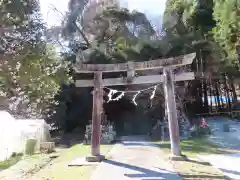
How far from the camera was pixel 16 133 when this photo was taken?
11.8 metres

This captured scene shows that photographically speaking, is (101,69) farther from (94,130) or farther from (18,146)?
(18,146)

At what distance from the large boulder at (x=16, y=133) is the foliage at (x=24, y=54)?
6034mm

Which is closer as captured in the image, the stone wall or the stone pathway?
the stone pathway

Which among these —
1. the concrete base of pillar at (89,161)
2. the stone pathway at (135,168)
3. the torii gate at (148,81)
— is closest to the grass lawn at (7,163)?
the concrete base of pillar at (89,161)

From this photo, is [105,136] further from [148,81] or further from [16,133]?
[148,81]

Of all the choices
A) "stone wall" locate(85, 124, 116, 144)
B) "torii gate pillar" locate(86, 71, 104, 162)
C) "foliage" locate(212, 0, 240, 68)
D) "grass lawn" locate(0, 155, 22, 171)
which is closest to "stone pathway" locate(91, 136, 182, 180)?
"torii gate pillar" locate(86, 71, 104, 162)

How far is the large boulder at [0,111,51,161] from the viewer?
35.4 feet

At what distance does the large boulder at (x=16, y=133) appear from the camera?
10785 mm

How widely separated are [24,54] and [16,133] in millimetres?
8335

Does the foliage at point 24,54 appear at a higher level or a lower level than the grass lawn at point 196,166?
higher

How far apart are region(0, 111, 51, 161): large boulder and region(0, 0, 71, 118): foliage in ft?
19.8

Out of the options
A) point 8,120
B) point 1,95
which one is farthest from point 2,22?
point 8,120

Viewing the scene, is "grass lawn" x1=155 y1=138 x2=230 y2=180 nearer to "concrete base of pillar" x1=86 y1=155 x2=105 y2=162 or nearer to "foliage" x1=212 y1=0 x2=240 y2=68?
"concrete base of pillar" x1=86 y1=155 x2=105 y2=162

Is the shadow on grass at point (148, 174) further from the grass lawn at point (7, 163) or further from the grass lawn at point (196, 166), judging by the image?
the grass lawn at point (7, 163)
